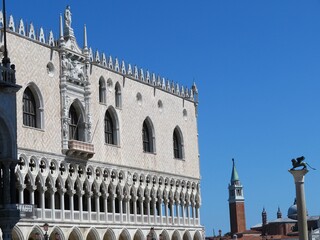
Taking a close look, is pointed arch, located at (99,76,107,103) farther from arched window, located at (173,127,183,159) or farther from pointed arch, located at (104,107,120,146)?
arched window, located at (173,127,183,159)

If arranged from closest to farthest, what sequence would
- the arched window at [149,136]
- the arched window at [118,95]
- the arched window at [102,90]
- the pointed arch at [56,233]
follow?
1. the pointed arch at [56,233]
2. the arched window at [102,90]
3. the arched window at [118,95]
4. the arched window at [149,136]

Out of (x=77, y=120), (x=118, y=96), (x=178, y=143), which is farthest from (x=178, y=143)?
(x=77, y=120)

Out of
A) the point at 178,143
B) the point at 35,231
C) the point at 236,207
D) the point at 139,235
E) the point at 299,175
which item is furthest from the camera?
the point at 236,207

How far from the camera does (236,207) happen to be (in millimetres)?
106312

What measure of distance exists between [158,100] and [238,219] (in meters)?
60.8

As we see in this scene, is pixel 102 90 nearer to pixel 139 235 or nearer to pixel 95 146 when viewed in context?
pixel 95 146

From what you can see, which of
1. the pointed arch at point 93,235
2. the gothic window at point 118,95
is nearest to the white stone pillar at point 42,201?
the pointed arch at point 93,235

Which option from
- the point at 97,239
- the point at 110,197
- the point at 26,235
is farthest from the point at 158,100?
the point at 26,235

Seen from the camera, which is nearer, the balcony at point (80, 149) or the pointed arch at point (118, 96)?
the balcony at point (80, 149)

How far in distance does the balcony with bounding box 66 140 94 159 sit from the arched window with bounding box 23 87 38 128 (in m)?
2.42

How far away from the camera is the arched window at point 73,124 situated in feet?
129

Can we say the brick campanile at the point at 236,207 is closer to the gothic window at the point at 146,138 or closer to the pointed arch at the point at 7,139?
the gothic window at the point at 146,138

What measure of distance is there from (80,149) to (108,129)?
4111 millimetres

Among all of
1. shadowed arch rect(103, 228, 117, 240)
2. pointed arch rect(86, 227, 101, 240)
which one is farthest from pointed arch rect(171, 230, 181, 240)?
pointed arch rect(86, 227, 101, 240)
